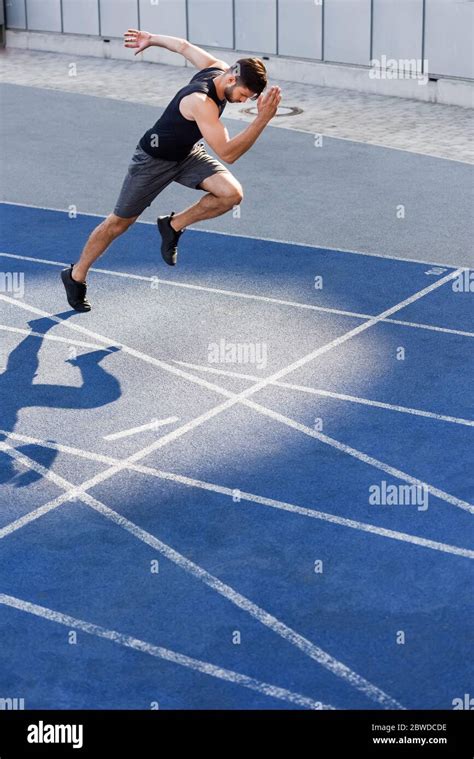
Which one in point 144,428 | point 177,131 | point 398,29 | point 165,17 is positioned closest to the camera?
point 144,428

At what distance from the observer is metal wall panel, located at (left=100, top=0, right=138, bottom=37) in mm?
24312

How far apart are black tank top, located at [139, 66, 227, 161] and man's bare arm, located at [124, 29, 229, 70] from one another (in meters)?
0.21

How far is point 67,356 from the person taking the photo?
10.7m

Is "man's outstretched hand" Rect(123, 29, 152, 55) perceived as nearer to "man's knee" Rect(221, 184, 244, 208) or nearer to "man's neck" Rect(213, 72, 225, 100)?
"man's neck" Rect(213, 72, 225, 100)

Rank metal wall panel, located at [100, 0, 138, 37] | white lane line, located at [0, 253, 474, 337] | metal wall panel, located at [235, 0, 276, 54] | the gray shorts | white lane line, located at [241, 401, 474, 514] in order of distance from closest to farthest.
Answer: white lane line, located at [241, 401, 474, 514] → the gray shorts → white lane line, located at [0, 253, 474, 337] → metal wall panel, located at [235, 0, 276, 54] → metal wall panel, located at [100, 0, 138, 37]

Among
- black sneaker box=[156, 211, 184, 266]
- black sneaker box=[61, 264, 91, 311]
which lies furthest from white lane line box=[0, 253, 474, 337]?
black sneaker box=[61, 264, 91, 311]

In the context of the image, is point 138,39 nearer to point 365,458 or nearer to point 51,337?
point 51,337

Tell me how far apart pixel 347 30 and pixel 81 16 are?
21.8ft

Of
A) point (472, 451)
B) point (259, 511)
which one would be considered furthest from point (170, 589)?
point (472, 451)

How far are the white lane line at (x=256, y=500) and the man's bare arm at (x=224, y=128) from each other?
8.62 ft

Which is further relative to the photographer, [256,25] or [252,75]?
[256,25]

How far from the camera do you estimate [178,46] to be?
1107 cm

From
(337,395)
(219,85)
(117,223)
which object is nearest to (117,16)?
(117,223)
